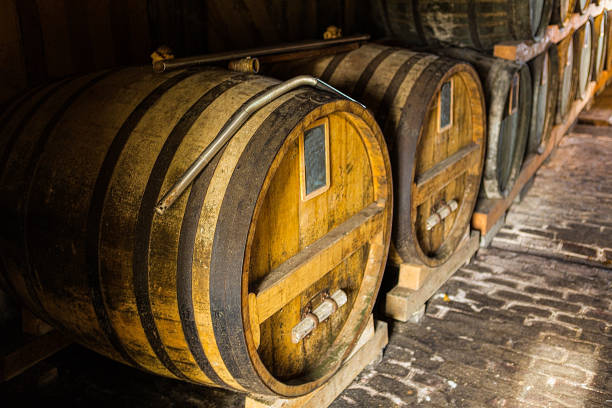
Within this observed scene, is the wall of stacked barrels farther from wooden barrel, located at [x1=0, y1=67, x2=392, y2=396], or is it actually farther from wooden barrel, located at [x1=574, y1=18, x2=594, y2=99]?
wooden barrel, located at [x1=574, y1=18, x2=594, y2=99]

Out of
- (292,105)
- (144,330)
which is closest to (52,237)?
(144,330)

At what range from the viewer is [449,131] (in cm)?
339

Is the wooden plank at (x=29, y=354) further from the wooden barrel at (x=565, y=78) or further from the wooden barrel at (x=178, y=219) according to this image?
the wooden barrel at (x=565, y=78)

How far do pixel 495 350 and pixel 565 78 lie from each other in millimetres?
4227

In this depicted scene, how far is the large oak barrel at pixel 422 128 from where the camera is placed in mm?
2775

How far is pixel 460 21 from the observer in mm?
4148

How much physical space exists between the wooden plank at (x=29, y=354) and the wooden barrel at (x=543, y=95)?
13.5ft

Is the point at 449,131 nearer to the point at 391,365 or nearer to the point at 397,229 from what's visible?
the point at 397,229

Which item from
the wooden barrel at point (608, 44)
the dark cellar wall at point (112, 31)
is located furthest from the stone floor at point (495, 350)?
the wooden barrel at point (608, 44)

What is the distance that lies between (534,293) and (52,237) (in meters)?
3.02

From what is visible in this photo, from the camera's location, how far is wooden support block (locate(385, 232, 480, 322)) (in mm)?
3326

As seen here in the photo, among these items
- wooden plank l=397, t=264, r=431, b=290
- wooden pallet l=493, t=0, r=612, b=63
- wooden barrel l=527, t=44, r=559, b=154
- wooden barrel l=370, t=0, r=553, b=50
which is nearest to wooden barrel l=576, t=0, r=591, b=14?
wooden pallet l=493, t=0, r=612, b=63

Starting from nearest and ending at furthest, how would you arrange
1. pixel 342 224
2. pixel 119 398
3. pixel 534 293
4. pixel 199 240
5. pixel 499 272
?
1. pixel 199 240
2. pixel 342 224
3. pixel 119 398
4. pixel 534 293
5. pixel 499 272

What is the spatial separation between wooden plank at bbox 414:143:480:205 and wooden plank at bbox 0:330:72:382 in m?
1.80
